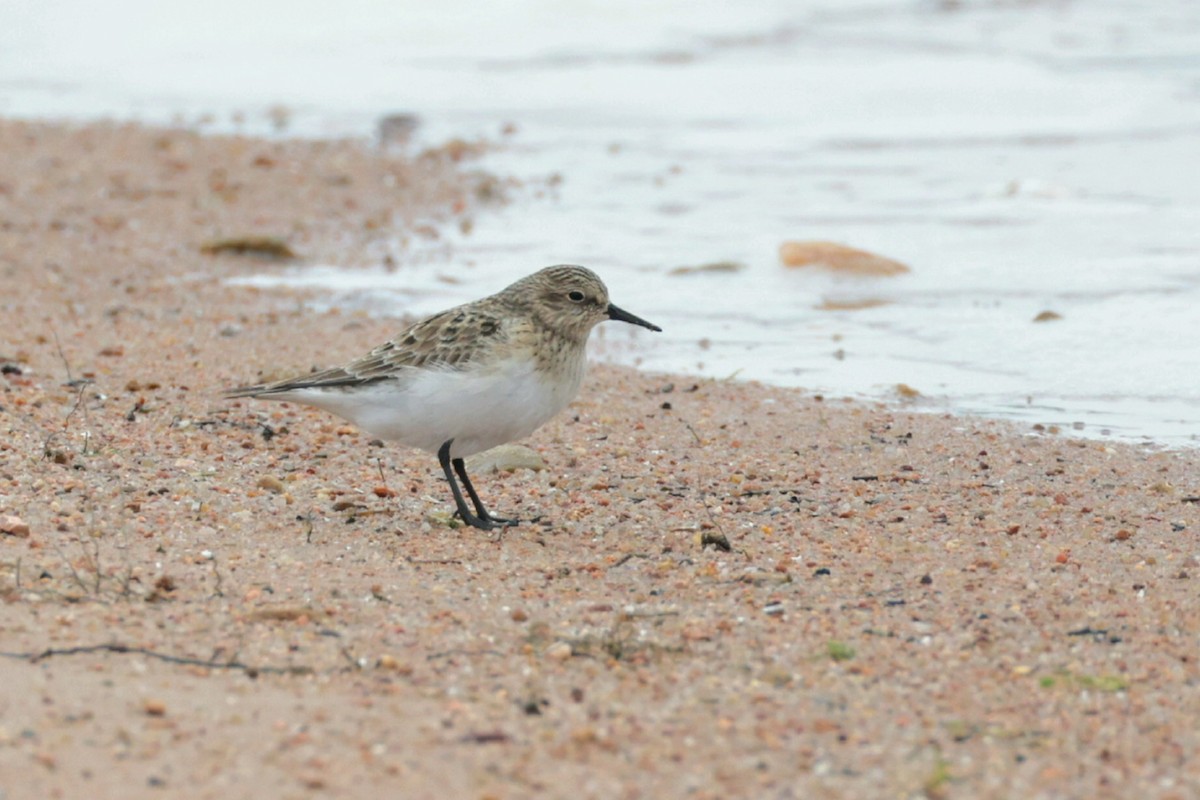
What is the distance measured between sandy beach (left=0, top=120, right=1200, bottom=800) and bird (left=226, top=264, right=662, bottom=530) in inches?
14.8

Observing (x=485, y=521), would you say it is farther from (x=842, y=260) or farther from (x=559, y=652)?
(x=842, y=260)

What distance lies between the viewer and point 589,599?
16.7 ft

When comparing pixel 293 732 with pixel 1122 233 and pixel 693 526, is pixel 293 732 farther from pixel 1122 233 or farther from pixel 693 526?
pixel 1122 233

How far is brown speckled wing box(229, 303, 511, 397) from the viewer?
588 cm

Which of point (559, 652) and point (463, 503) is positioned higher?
point (559, 652)

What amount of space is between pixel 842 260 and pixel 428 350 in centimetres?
530

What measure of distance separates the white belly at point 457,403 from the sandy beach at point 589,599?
0.37 meters

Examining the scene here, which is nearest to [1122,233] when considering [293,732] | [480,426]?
[480,426]

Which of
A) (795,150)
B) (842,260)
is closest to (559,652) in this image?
(842,260)

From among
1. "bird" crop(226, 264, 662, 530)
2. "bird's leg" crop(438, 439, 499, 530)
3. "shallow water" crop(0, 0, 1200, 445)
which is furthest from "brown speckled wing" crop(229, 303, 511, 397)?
"shallow water" crop(0, 0, 1200, 445)

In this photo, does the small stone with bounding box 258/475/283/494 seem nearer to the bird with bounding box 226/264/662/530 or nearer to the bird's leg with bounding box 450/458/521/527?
the bird with bounding box 226/264/662/530

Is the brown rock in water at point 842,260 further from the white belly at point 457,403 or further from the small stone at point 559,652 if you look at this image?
the small stone at point 559,652

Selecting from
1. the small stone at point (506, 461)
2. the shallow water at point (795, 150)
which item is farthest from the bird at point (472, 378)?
the shallow water at point (795, 150)

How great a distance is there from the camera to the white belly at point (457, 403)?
579 cm
